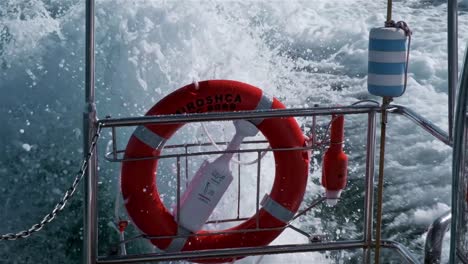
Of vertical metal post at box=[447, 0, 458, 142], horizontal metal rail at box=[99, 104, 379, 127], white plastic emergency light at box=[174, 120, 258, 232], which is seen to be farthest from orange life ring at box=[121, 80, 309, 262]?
vertical metal post at box=[447, 0, 458, 142]

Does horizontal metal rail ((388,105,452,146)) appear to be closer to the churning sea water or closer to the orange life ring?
the orange life ring

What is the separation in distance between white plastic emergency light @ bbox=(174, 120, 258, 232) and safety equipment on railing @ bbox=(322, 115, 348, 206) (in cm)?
26

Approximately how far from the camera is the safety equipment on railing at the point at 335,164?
2.52 meters

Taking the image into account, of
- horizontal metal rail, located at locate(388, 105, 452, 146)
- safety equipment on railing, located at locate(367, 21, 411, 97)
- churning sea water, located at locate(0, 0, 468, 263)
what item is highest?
safety equipment on railing, located at locate(367, 21, 411, 97)

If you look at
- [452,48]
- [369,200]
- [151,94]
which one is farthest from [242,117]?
[151,94]

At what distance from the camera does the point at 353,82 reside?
854cm

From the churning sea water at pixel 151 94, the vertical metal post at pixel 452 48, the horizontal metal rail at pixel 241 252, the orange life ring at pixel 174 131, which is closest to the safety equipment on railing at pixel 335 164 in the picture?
the orange life ring at pixel 174 131

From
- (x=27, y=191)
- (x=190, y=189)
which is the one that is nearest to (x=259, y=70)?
(x=27, y=191)

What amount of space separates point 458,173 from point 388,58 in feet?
2.78

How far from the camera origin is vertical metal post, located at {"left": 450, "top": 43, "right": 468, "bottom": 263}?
4.73 ft

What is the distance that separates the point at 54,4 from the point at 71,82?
7.83 ft

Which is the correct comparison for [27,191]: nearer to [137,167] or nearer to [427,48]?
[137,167]

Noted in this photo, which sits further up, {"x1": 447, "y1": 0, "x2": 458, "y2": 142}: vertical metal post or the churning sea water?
{"x1": 447, "y1": 0, "x2": 458, "y2": 142}: vertical metal post

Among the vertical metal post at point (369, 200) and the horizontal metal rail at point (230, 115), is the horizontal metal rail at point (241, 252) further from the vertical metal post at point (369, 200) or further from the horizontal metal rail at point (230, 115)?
the horizontal metal rail at point (230, 115)
